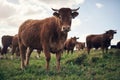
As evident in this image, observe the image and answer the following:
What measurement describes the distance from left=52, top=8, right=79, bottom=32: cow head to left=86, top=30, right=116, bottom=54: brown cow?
14555 mm

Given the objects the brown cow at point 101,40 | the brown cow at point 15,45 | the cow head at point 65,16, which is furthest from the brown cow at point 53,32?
the brown cow at point 101,40

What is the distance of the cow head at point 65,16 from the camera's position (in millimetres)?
11945

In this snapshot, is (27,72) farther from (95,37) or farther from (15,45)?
(95,37)

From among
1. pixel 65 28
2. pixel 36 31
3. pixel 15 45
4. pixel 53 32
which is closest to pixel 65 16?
pixel 65 28

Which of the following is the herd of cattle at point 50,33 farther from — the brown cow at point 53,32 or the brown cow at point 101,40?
the brown cow at point 101,40

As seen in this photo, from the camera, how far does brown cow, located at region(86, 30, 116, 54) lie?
27984 mm

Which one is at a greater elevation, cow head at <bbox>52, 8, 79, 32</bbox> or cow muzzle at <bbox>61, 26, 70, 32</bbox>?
cow head at <bbox>52, 8, 79, 32</bbox>

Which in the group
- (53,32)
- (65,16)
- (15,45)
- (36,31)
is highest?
(65,16)

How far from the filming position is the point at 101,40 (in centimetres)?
2897

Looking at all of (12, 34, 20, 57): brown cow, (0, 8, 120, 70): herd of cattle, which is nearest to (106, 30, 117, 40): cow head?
(12, 34, 20, 57): brown cow

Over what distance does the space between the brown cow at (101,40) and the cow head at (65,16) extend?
47.8ft

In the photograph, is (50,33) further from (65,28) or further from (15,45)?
(15,45)

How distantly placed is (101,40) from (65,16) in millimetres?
16995

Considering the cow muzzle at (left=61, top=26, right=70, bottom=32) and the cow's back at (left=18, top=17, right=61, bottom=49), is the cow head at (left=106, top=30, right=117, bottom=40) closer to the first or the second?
the cow's back at (left=18, top=17, right=61, bottom=49)
